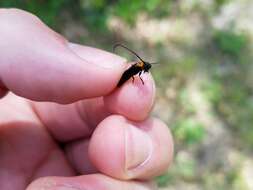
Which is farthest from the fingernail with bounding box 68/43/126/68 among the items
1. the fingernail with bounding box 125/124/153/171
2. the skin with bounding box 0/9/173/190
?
the fingernail with bounding box 125/124/153/171

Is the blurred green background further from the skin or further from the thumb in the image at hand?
the thumb

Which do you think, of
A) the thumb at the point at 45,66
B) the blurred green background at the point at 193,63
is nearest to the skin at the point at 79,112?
the thumb at the point at 45,66

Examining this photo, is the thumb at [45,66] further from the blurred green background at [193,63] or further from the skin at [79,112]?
the blurred green background at [193,63]

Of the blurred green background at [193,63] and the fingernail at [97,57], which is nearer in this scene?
the fingernail at [97,57]

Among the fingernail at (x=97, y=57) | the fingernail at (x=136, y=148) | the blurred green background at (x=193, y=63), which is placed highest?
the blurred green background at (x=193, y=63)

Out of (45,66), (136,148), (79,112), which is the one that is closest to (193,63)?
(79,112)

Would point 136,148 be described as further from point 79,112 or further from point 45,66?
point 45,66
